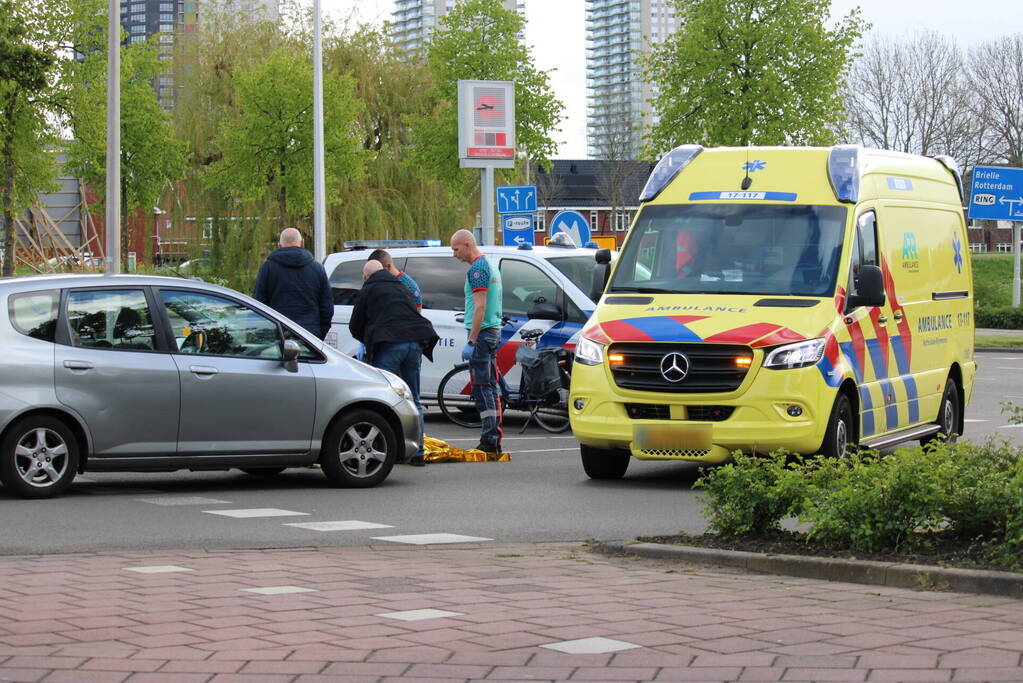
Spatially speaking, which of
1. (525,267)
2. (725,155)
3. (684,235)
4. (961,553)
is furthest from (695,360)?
(525,267)

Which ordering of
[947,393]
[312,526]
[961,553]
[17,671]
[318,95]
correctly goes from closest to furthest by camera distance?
[17,671] → [961,553] → [312,526] → [947,393] → [318,95]

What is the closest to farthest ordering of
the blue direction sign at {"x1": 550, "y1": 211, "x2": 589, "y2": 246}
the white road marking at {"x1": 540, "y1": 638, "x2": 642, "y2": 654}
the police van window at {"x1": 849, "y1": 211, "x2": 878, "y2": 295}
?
the white road marking at {"x1": 540, "y1": 638, "x2": 642, "y2": 654}, the police van window at {"x1": 849, "y1": 211, "x2": 878, "y2": 295}, the blue direction sign at {"x1": 550, "y1": 211, "x2": 589, "y2": 246}

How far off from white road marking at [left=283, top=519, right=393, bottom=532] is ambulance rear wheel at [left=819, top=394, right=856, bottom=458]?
3.53m

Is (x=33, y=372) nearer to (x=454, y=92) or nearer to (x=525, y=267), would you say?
(x=525, y=267)

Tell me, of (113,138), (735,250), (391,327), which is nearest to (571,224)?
(113,138)

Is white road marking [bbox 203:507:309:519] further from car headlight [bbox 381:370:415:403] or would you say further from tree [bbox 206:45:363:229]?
tree [bbox 206:45:363:229]

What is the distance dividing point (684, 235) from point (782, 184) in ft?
2.90

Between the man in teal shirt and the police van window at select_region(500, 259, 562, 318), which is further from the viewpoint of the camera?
the police van window at select_region(500, 259, 562, 318)

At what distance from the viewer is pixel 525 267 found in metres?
16.5

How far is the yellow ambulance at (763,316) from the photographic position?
11.2m

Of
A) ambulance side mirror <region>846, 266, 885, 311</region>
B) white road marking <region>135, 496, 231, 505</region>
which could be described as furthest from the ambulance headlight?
white road marking <region>135, 496, 231, 505</region>

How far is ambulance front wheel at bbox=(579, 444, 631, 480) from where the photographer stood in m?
12.1

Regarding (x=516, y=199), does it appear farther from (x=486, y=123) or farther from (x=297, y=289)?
(x=297, y=289)

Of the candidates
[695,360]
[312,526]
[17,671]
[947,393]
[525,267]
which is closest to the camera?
[17,671]
